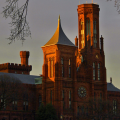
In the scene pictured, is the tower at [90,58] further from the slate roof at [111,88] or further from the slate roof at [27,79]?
the slate roof at [27,79]

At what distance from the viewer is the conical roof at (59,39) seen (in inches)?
3196

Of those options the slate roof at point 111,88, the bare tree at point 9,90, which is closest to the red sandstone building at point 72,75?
the slate roof at point 111,88

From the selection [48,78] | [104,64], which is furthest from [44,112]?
[104,64]

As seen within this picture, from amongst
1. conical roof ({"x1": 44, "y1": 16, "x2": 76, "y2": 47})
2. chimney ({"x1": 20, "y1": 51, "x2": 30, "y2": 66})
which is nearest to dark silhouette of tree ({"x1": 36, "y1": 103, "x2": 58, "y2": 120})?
conical roof ({"x1": 44, "y1": 16, "x2": 76, "y2": 47})

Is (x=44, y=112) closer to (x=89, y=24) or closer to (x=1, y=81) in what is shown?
(x=1, y=81)

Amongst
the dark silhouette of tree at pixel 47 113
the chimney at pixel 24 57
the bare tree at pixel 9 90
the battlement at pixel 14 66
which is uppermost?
the chimney at pixel 24 57

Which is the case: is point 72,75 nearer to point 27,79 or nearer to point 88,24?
point 27,79

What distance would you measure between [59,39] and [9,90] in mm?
18304

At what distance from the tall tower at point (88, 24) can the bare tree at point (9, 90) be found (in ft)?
74.6

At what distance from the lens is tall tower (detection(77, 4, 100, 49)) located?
89.6 meters

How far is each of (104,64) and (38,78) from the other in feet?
56.6

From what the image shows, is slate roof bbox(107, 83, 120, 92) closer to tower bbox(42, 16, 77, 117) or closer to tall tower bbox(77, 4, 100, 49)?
tall tower bbox(77, 4, 100, 49)

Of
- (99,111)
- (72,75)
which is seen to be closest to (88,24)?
(72,75)

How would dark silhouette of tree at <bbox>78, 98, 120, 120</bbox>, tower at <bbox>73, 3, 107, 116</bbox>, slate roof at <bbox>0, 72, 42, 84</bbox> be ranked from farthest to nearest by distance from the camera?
slate roof at <bbox>0, 72, 42, 84</bbox> → tower at <bbox>73, 3, 107, 116</bbox> → dark silhouette of tree at <bbox>78, 98, 120, 120</bbox>
